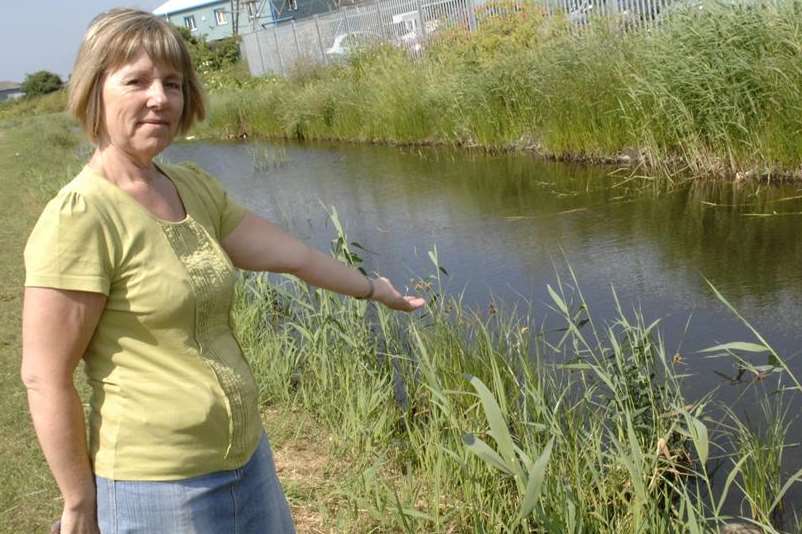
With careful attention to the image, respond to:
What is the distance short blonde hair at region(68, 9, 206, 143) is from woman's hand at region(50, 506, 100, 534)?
2.32 feet

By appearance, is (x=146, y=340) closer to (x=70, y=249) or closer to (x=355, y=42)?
(x=70, y=249)

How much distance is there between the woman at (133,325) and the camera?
1.57 m

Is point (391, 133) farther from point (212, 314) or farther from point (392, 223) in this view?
point (212, 314)

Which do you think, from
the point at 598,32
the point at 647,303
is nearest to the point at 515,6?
the point at 598,32

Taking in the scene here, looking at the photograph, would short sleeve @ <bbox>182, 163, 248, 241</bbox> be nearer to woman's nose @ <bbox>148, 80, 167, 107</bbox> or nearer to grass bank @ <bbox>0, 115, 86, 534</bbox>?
woman's nose @ <bbox>148, 80, 167, 107</bbox>

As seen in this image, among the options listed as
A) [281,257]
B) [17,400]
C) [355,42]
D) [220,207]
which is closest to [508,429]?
[281,257]

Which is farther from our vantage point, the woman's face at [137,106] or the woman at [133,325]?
the woman's face at [137,106]

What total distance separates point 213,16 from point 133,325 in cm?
5403

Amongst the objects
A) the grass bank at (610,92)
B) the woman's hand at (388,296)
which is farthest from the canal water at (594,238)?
the woman's hand at (388,296)

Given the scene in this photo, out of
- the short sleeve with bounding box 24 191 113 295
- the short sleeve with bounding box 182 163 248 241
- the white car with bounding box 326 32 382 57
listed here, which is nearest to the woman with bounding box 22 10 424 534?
the short sleeve with bounding box 24 191 113 295

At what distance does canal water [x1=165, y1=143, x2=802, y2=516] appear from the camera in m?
4.85

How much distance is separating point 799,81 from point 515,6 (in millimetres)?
7719

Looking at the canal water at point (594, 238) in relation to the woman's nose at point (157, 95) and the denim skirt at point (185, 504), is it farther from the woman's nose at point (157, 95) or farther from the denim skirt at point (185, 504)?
the woman's nose at point (157, 95)

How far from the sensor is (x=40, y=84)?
55.5m
